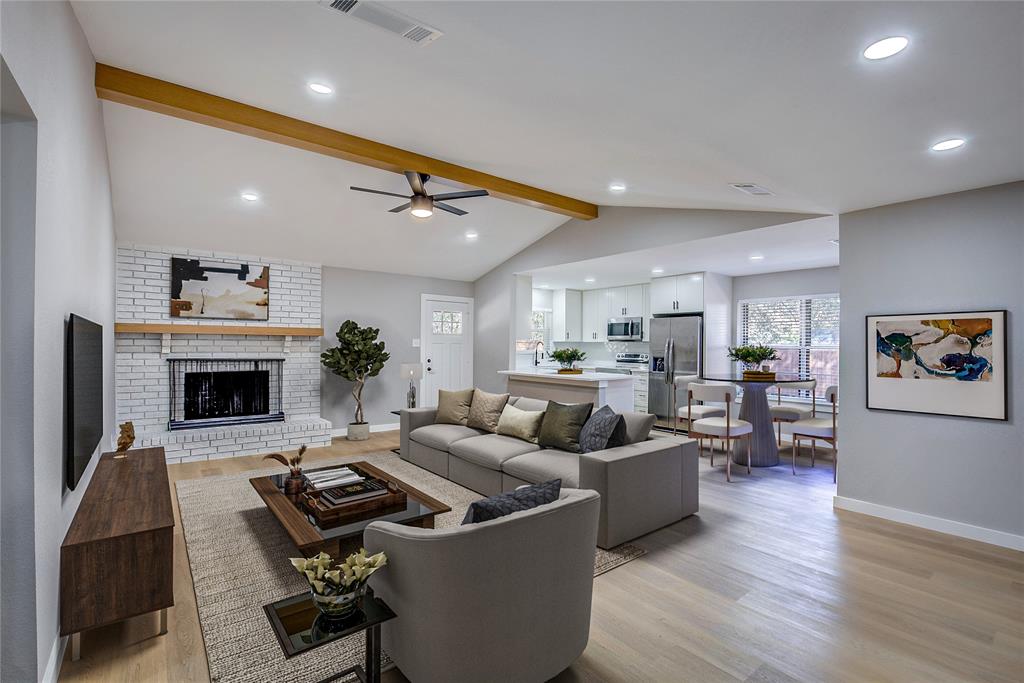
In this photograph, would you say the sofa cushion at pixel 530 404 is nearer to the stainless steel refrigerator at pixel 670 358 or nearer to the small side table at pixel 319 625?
the stainless steel refrigerator at pixel 670 358

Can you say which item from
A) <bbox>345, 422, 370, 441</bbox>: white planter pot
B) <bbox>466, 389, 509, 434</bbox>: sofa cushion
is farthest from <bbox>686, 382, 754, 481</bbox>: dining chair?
<bbox>345, 422, 370, 441</bbox>: white planter pot

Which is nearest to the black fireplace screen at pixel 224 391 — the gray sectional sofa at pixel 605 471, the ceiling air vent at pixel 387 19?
the gray sectional sofa at pixel 605 471

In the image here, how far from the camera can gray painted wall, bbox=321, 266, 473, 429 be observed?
6.97m

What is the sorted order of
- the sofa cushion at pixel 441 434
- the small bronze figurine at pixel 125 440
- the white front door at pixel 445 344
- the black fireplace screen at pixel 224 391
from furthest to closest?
the white front door at pixel 445 344 < the black fireplace screen at pixel 224 391 < the sofa cushion at pixel 441 434 < the small bronze figurine at pixel 125 440

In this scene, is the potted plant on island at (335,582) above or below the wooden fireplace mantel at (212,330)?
below

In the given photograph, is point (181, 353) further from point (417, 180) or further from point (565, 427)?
point (565, 427)

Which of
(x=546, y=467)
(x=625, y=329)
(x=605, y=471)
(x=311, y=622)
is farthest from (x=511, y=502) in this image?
(x=625, y=329)

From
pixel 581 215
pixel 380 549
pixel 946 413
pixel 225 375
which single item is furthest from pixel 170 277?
pixel 946 413

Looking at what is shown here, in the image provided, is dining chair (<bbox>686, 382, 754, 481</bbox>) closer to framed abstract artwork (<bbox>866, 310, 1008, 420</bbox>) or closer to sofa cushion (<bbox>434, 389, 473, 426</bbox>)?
framed abstract artwork (<bbox>866, 310, 1008, 420</bbox>)

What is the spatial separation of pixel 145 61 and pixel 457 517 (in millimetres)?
3505

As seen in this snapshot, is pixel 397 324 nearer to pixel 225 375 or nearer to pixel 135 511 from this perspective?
pixel 225 375

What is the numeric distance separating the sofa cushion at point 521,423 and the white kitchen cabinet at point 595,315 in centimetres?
456

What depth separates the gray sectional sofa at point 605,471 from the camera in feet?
10.4

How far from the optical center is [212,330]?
590 cm
